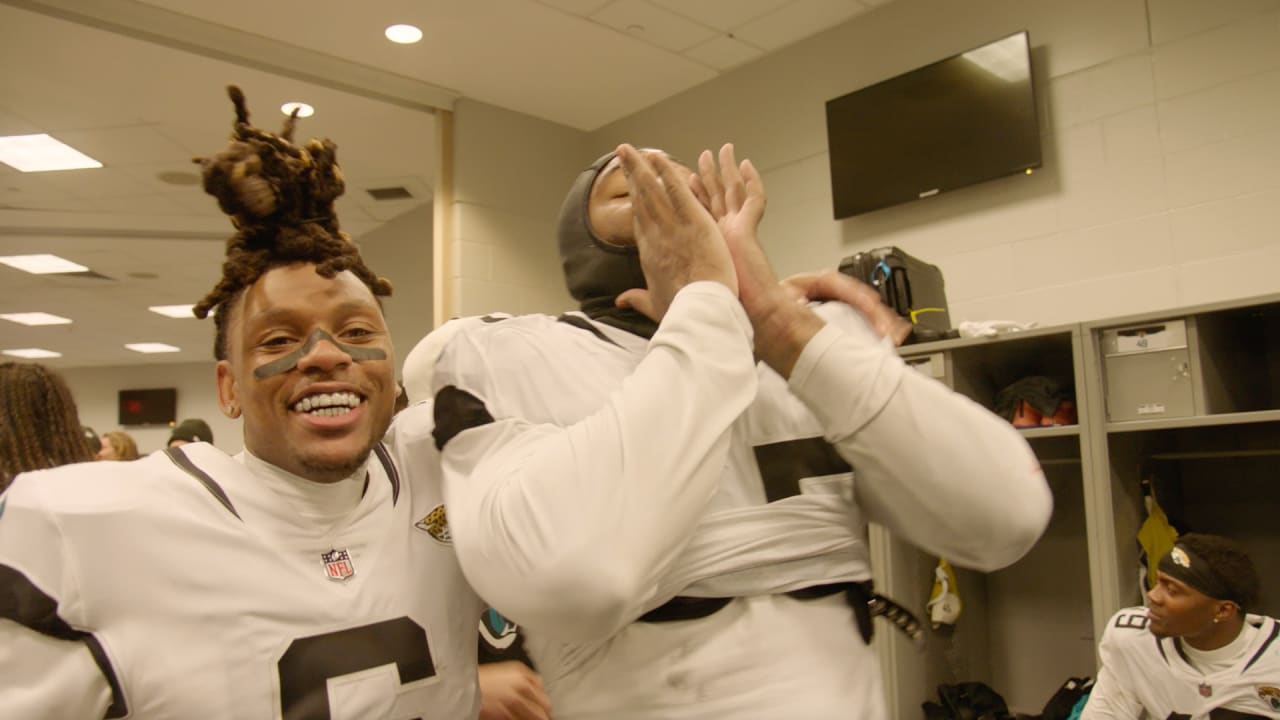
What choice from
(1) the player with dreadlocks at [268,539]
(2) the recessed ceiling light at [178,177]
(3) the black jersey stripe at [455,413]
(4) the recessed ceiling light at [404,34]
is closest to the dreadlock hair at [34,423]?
(1) the player with dreadlocks at [268,539]

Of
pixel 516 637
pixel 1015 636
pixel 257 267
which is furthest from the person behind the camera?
pixel 1015 636

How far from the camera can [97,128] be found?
5277 mm

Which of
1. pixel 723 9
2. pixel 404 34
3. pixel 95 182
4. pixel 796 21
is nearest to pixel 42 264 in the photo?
pixel 95 182

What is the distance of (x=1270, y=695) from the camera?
2.77 m

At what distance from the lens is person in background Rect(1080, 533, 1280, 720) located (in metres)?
2.81

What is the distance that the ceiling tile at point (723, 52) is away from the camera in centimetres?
Answer: 453

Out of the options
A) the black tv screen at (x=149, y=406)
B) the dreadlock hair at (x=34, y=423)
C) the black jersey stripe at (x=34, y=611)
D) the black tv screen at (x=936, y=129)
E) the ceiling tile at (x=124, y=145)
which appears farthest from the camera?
the black tv screen at (x=149, y=406)

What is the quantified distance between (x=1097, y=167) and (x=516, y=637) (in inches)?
122

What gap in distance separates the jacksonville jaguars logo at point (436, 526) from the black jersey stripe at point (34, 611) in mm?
392

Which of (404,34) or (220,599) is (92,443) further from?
(220,599)

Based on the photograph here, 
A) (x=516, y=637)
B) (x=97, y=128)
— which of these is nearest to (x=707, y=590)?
(x=516, y=637)

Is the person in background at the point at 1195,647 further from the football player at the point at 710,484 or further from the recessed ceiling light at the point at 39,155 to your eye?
the recessed ceiling light at the point at 39,155

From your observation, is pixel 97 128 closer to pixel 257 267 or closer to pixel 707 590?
pixel 257 267

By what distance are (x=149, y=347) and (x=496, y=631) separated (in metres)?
13.0
